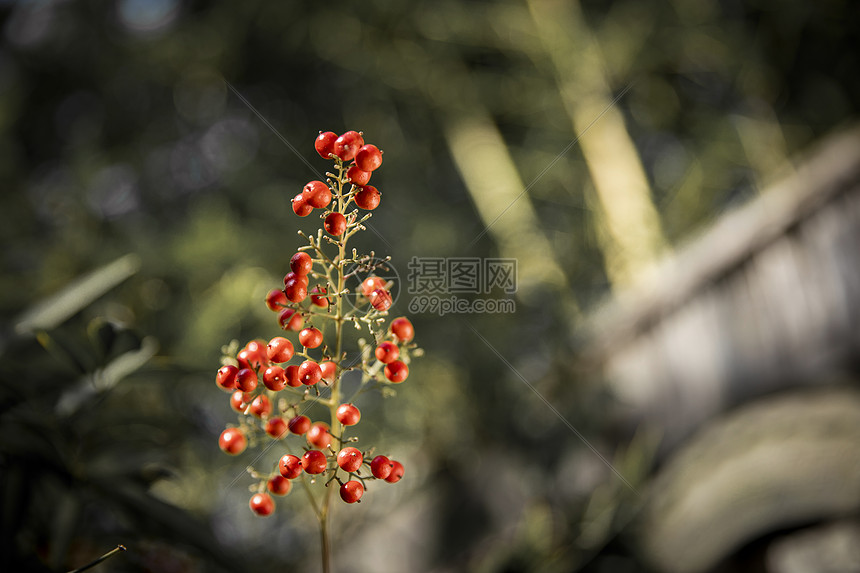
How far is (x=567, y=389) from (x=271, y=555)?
31 cm

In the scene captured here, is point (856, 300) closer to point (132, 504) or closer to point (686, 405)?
point (686, 405)

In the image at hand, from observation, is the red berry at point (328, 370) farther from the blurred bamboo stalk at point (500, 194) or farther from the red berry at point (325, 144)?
the blurred bamboo stalk at point (500, 194)

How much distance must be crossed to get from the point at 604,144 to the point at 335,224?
2.71 feet

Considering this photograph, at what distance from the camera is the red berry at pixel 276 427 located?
19 centimetres

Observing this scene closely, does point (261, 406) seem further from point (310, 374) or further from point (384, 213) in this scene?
point (384, 213)

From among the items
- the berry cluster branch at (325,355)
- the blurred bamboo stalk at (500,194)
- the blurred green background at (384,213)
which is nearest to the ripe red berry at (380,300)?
the berry cluster branch at (325,355)

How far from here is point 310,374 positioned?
16 centimetres

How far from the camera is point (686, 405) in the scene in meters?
0.49

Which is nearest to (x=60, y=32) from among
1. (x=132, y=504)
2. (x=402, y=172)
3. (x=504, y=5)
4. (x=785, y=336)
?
(x=402, y=172)

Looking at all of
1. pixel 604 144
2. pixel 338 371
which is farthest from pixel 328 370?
pixel 604 144

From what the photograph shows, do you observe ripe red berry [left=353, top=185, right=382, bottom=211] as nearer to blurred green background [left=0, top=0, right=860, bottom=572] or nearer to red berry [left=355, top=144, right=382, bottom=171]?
red berry [left=355, top=144, right=382, bottom=171]

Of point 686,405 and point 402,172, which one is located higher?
point 402,172

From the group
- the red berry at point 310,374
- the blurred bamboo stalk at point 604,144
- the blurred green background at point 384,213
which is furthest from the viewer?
the blurred bamboo stalk at point 604,144

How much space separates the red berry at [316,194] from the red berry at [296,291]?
0.02m
